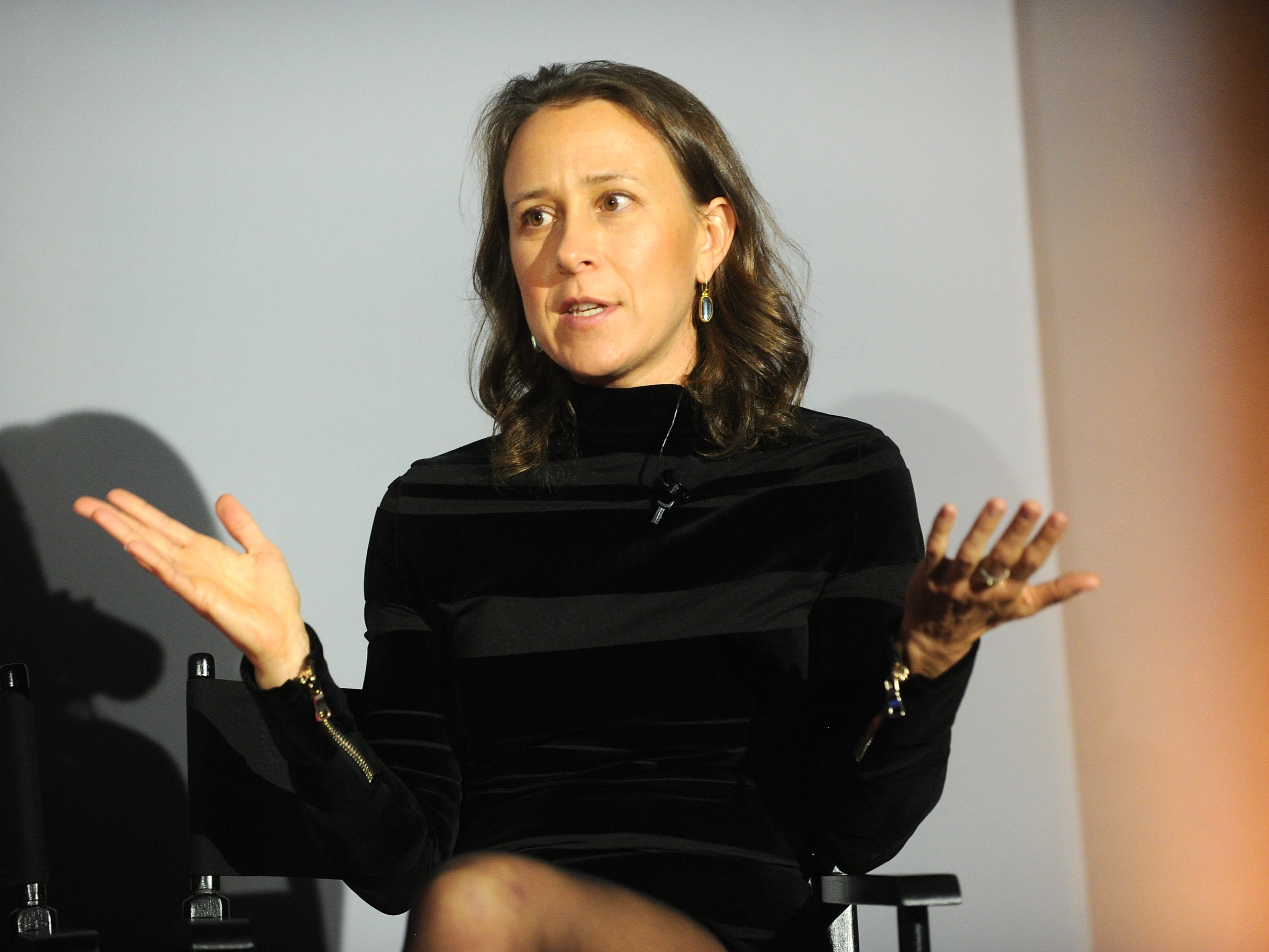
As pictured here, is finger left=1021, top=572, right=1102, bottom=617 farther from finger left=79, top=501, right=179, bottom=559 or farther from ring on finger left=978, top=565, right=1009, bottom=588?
finger left=79, top=501, right=179, bottom=559

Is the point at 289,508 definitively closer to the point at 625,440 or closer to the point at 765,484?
the point at 625,440

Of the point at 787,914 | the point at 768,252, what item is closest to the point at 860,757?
the point at 787,914

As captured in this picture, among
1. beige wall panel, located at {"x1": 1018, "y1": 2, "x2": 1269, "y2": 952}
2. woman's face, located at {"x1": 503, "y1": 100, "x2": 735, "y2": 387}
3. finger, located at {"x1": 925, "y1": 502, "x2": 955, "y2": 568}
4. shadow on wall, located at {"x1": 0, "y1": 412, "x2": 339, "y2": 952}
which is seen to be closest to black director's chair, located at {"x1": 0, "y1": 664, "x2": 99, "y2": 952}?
shadow on wall, located at {"x1": 0, "y1": 412, "x2": 339, "y2": 952}

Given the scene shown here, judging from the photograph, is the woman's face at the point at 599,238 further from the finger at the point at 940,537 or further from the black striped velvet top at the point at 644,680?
the finger at the point at 940,537

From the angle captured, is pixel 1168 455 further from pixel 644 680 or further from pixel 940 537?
pixel 940 537

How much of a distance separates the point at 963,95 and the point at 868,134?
193 millimetres

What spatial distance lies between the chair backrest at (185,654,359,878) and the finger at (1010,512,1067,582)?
103 cm

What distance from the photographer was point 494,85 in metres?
2.22

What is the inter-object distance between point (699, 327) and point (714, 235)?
0.12m

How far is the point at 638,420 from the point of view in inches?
61.2

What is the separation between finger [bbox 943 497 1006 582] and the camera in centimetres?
97

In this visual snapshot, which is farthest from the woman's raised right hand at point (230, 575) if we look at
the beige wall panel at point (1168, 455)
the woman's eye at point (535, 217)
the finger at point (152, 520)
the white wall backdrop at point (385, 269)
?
the beige wall panel at point (1168, 455)

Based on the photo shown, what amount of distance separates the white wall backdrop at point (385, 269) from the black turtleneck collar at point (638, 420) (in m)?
0.66

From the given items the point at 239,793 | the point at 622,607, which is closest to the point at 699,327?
the point at 622,607
